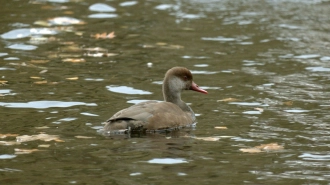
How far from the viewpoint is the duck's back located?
391 inches

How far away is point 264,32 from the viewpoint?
1695 centimetres

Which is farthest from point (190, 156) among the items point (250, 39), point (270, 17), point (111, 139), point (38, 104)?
point (270, 17)

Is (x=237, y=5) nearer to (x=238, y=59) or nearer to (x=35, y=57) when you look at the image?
(x=238, y=59)

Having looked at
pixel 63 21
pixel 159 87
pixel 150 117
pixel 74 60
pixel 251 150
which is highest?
pixel 63 21

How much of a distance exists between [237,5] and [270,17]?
1412 millimetres

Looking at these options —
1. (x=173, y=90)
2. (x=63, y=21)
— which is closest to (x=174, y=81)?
(x=173, y=90)

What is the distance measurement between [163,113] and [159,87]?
97.3 inches

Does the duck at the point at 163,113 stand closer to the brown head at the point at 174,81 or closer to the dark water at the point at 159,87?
the brown head at the point at 174,81

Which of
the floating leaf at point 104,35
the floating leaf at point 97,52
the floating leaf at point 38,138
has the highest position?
the floating leaf at point 104,35

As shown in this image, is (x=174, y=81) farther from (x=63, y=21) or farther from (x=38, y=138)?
(x=63, y=21)

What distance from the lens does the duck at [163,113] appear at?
32.6ft

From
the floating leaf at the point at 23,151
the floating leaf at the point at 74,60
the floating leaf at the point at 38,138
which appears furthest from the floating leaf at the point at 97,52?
the floating leaf at the point at 23,151

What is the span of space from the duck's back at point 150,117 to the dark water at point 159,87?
20 cm

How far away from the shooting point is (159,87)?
12.8 metres
